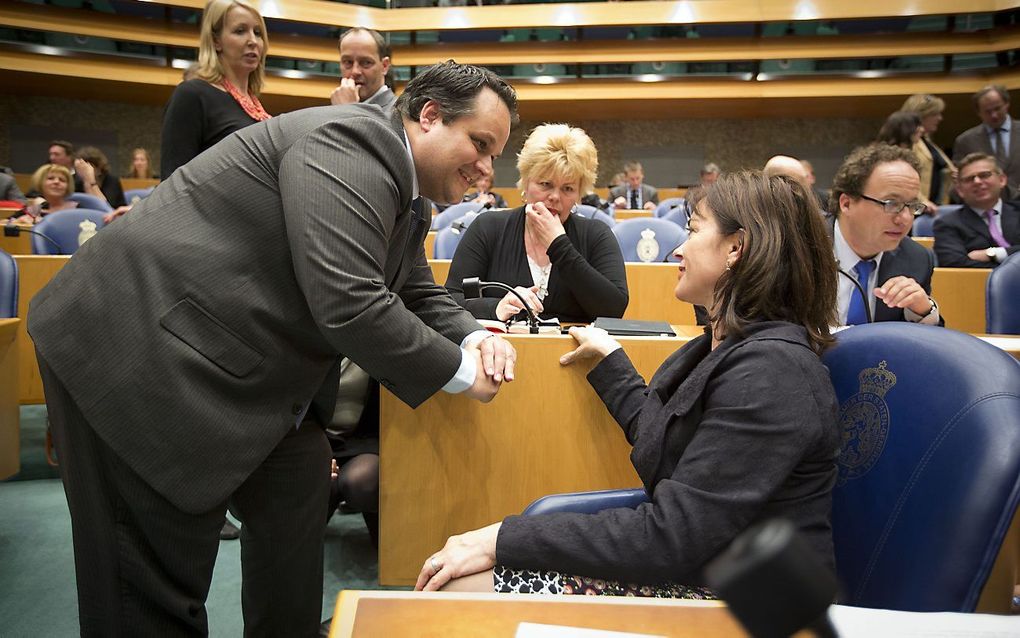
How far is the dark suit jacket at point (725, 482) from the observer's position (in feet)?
3.44

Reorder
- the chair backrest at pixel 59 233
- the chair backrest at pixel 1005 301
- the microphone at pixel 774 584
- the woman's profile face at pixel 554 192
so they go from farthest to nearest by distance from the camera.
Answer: the chair backrest at pixel 59 233 < the woman's profile face at pixel 554 192 < the chair backrest at pixel 1005 301 < the microphone at pixel 774 584

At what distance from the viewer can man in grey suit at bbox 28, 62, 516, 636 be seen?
116 centimetres

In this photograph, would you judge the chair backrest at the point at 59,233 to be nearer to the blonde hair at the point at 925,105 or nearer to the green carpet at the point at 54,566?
the green carpet at the point at 54,566

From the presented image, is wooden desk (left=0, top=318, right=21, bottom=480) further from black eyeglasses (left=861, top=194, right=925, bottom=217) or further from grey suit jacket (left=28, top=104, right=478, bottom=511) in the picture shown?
black eyeglasses (left=861, top=194, right=925, bottom=217)

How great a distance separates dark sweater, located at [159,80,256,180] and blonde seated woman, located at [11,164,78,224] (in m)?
3.79

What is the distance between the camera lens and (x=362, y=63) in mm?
2705

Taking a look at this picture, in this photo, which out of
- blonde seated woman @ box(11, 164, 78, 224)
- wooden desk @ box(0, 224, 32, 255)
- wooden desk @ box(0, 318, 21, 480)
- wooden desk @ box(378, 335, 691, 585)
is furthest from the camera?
blonde seated woman @ box(11, 164, 78, 224)

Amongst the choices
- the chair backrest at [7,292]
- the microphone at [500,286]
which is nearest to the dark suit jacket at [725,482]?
the microphone at [500,286]

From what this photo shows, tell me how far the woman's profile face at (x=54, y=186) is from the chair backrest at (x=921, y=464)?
5788 mm

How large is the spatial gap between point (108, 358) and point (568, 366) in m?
0.96

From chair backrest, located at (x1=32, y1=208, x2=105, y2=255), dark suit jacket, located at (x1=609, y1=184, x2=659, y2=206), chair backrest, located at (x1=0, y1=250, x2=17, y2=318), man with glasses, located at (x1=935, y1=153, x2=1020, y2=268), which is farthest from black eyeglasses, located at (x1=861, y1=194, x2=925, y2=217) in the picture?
dark suit jacket, located at (x1=609, y1=184, x2=659, y2=206)

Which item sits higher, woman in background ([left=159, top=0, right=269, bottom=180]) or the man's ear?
woman in background ([left=159, top=0, right=269, bottom=180])

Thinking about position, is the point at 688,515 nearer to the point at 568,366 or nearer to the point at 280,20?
the point at 568,366

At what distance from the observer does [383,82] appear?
283 cm
